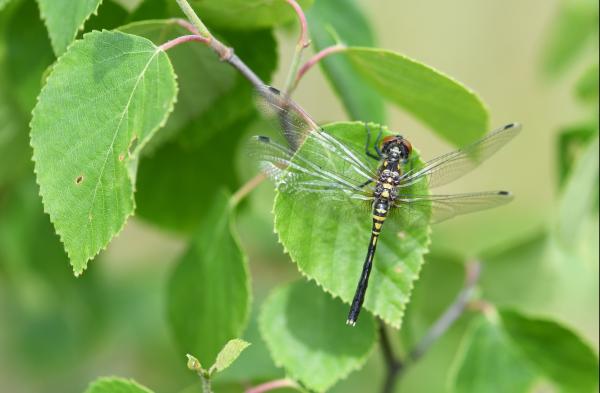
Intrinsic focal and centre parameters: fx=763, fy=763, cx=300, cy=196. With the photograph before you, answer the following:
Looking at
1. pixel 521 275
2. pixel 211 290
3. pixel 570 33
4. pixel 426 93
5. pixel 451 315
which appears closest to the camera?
pixel 426 93

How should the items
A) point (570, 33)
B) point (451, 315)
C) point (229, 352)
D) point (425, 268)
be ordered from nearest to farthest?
point (229, 352), point (451, 315), point (425, 268), point (570, 33)

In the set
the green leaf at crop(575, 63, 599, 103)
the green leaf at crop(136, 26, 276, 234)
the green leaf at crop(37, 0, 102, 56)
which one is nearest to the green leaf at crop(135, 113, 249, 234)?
the green leaf at crop(136, 26, 276, 234)

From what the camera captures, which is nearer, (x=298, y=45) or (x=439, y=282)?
(x=298, y=45)

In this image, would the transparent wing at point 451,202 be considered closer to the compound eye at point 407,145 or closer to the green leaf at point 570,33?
the compound eye at point 407,145

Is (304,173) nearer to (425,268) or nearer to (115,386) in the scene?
(115,386)

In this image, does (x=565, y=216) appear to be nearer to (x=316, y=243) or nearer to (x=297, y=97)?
(x=316, y=243)

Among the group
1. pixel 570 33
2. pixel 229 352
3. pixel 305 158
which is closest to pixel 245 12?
pixel 305 158

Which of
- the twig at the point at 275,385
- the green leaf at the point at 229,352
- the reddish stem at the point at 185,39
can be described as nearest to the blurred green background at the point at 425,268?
the twig at the point at 275,385
